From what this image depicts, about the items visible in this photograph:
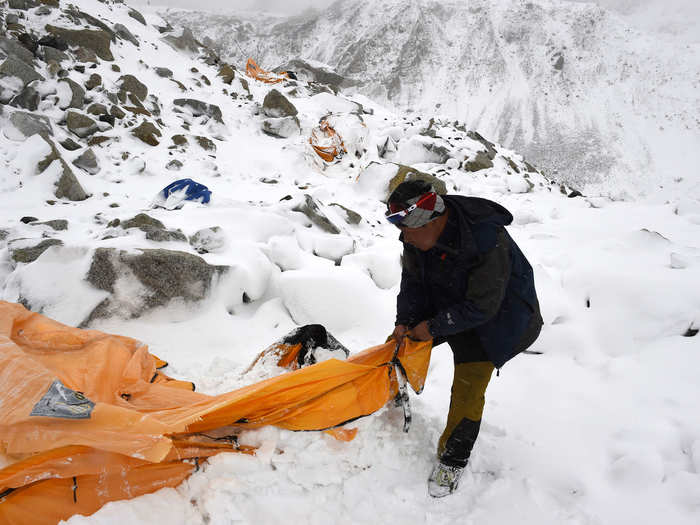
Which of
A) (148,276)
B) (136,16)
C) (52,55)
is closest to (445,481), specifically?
(148,276)

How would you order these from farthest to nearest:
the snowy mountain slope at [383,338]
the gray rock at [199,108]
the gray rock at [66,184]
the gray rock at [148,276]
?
1. the gray rock at [199,108]
2. the gray rock at [66,184]
3. the gray rock at [148,276]
4. the snowy mountain slope at [383,338]

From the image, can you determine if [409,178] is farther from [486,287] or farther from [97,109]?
[486,287]

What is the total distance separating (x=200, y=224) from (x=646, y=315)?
14.2 feet

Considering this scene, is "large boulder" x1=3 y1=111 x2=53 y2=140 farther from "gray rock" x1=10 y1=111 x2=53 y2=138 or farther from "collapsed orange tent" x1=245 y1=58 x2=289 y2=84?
"collapsed orange tent" x1=245 y1=58 x2=289 y2=84

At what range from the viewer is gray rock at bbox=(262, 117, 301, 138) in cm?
1029

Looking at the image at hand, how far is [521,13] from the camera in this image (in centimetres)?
3403

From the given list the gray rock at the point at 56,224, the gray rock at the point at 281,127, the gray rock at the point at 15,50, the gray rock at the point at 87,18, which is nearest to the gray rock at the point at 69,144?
the gray rock at the point at 15,50

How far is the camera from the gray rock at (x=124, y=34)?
441 inches

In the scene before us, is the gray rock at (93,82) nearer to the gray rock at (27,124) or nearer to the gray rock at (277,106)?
the gray rock at (27,124)

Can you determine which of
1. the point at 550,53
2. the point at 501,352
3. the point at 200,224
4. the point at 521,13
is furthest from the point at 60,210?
the point at 521,13

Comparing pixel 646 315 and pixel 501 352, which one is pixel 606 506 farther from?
pixel 646 315

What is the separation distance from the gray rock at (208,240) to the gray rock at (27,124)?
14.9ft

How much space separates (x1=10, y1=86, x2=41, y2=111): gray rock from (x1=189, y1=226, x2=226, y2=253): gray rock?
596 centimetres

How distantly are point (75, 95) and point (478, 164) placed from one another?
9831mm
